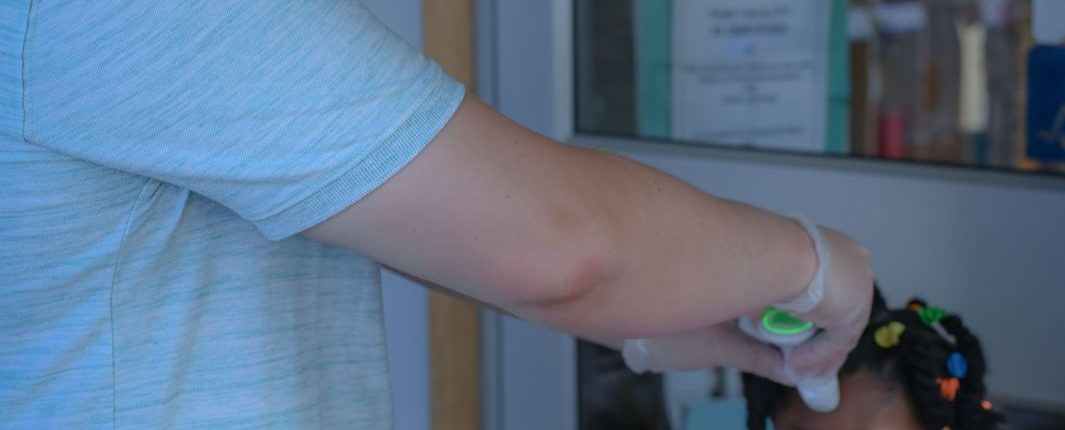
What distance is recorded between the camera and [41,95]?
0.85 metres

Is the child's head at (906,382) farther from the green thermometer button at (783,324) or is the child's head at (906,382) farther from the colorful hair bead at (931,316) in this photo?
the green thermometer button at (783,324)

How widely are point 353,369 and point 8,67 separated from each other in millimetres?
410

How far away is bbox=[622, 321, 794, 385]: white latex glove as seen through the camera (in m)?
1.27

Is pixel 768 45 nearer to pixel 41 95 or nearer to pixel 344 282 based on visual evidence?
pixel 344 282

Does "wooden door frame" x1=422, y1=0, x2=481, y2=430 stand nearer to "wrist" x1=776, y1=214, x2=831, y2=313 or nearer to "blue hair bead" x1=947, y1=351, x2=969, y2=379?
"blue hair bead" x1=947, y1=351, x2=969, y2=379

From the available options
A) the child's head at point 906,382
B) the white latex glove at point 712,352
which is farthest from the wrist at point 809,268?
the child's head at point 906,382

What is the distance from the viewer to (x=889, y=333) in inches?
57.1

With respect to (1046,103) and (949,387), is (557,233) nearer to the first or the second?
(949,387)

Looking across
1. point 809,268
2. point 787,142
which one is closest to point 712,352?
point 809,268

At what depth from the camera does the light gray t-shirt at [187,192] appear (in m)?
0.83

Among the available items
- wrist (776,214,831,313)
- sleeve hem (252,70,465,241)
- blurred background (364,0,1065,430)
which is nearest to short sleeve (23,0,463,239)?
sleeve hem (252,70,465,241)

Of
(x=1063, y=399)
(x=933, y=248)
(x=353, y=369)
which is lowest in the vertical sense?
(x=1063, y=399)

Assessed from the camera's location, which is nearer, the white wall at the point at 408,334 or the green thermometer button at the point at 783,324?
the green thermometer button at the point at 783,324

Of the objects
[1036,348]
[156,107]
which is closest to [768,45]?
[1036,348]
